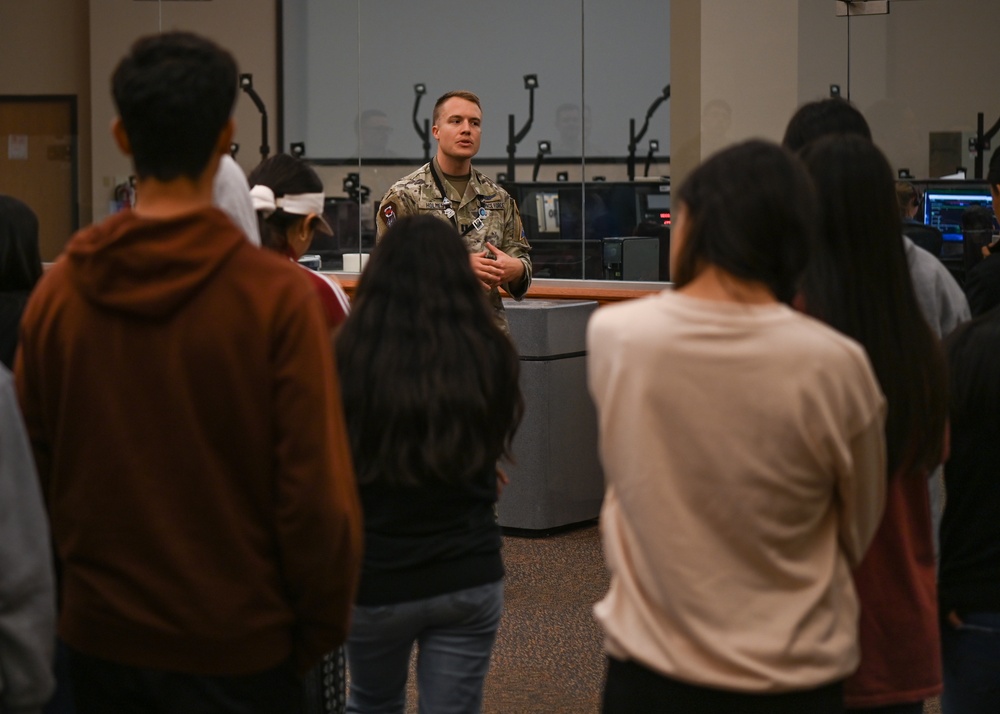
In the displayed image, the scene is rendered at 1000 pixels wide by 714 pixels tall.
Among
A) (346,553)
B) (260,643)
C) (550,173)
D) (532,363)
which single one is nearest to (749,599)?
(346,553)

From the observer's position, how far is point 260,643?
1.67m

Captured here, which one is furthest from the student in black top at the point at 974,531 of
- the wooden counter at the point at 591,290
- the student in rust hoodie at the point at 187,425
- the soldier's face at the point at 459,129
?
the wooden counter at the point at 591,290

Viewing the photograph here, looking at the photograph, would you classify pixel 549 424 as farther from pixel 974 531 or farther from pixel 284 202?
pixel 974 531

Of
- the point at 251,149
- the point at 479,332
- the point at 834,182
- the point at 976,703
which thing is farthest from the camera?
the point at 251,149

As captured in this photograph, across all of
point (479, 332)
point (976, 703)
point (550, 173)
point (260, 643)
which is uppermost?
point (550, 173)

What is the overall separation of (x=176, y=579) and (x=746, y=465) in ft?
2.43

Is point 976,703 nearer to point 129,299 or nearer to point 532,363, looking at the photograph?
point 129,299

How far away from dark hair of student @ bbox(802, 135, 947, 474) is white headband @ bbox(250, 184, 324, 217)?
1.18 m

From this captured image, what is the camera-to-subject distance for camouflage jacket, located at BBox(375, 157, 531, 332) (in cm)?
Result: 475

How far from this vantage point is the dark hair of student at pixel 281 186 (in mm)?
2691

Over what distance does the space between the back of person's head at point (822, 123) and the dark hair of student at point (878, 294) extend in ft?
1.94

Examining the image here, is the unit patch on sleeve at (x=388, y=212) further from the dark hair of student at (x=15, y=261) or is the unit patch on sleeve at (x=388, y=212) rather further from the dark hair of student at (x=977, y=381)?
the dark hair of student at (x=977, y=381)

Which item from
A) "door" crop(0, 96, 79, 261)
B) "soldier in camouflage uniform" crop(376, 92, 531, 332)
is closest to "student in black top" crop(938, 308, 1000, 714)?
"soldier in camouflage uniform" crop(376, 92, 531, 332)

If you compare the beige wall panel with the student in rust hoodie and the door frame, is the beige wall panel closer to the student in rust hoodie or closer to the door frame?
the door frame
